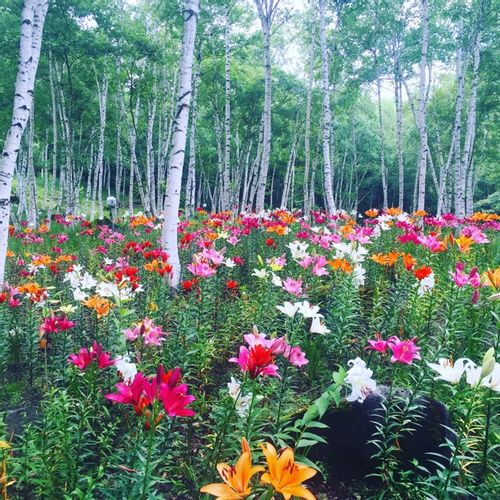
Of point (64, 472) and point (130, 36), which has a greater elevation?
point (130, 36)

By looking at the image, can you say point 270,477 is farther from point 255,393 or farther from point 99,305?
point 99,305

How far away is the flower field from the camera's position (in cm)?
147

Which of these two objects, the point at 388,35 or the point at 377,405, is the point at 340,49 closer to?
the point at 388,35

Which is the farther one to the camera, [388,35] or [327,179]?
[388,35]

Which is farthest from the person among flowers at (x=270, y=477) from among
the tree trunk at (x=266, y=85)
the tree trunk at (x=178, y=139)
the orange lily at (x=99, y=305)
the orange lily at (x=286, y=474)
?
the tree trunk at (x=266, y=85)

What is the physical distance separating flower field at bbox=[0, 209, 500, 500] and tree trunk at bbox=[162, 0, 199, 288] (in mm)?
697

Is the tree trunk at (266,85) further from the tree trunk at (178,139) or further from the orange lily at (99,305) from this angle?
the orange lily at (99,305)

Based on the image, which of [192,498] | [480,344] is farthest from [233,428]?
[480,344]

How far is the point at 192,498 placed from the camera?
2.00m

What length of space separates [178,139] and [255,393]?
443 centimetres

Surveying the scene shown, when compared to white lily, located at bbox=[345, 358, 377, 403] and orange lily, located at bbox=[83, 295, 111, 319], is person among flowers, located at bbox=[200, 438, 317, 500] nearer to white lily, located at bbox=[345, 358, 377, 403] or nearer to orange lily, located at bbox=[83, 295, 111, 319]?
white lily, located at bbox=[345, 358, 377, 403]

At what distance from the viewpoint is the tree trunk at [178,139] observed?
17.3 ft

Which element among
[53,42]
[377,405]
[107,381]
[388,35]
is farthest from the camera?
[388,35]

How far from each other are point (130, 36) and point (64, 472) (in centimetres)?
1252
